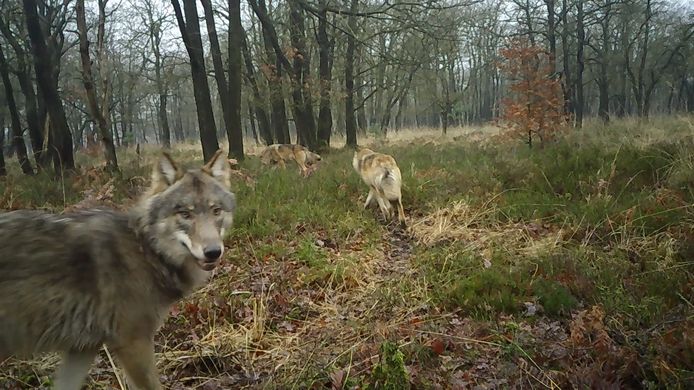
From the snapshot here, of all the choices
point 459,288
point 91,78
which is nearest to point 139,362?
point 459,288

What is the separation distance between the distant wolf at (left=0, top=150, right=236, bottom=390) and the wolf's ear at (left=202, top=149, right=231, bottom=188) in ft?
0.59

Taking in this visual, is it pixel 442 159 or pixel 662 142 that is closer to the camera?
pixel 662 142

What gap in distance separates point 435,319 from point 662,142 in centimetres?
716

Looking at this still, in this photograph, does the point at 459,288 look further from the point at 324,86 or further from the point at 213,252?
the point at 324,86

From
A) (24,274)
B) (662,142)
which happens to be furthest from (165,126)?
(24,274)

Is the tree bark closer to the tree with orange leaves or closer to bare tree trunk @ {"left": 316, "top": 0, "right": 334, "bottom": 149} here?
bare tree trunk @ {"left": 316, "top": 0, "right": 334, "bottom": 149}

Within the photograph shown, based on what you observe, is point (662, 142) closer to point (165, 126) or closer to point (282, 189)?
point (282, 189)

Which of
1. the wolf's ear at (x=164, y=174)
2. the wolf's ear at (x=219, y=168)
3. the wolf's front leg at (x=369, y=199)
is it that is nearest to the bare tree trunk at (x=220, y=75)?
the wolf's front leg at (x=369, y=199)

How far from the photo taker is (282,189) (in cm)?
953

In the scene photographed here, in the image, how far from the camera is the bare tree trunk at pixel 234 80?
47.9 ft

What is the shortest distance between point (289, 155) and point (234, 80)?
120 inches

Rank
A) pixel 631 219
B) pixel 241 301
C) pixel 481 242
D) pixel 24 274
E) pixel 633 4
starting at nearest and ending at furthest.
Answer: pixel 24 274 < pixel 241 301 < pixel 631 219 < pixel 481 242 < pixel 633 4

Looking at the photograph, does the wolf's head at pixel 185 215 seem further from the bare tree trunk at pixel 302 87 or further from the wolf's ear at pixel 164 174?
the bare tree trunk at pixel 302 87

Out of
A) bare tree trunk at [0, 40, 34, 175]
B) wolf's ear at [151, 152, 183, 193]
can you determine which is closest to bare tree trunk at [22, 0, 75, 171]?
bare tree trunk at [0, 40, 34, 175]
